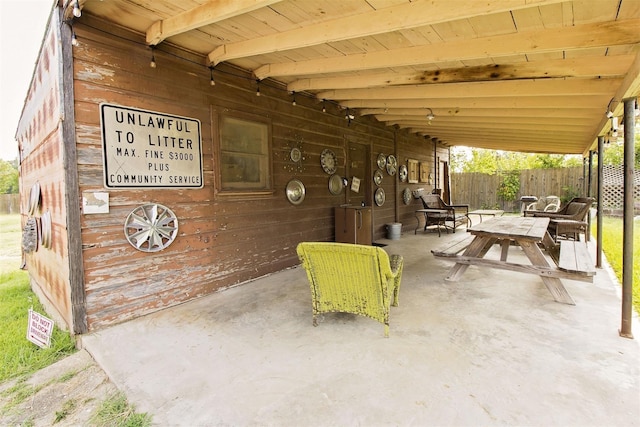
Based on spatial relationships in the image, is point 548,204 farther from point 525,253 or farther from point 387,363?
point 387,363

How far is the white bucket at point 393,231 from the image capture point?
668 centimetres

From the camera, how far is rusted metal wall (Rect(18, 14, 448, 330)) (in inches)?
98.9

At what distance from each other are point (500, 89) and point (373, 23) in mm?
1909

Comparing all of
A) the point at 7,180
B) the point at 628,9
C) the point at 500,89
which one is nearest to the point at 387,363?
the point at 628,9

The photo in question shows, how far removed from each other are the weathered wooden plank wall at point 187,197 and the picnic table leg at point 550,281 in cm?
277

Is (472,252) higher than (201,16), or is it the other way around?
(201,16)

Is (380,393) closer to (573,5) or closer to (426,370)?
(426,370)

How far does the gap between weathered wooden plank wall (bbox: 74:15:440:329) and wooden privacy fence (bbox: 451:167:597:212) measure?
914 centimetres

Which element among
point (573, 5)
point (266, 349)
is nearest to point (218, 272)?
point (266, 349)

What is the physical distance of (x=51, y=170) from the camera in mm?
2875

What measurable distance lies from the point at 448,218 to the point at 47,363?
7.02 m

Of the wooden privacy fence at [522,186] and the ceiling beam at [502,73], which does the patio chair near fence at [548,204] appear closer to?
the wooden privacy fence at [522,186]

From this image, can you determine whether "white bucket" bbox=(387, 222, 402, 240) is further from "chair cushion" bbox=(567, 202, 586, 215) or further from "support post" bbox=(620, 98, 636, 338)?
"support post" bbox=(620, 98, 636, 338)

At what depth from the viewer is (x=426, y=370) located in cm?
189
